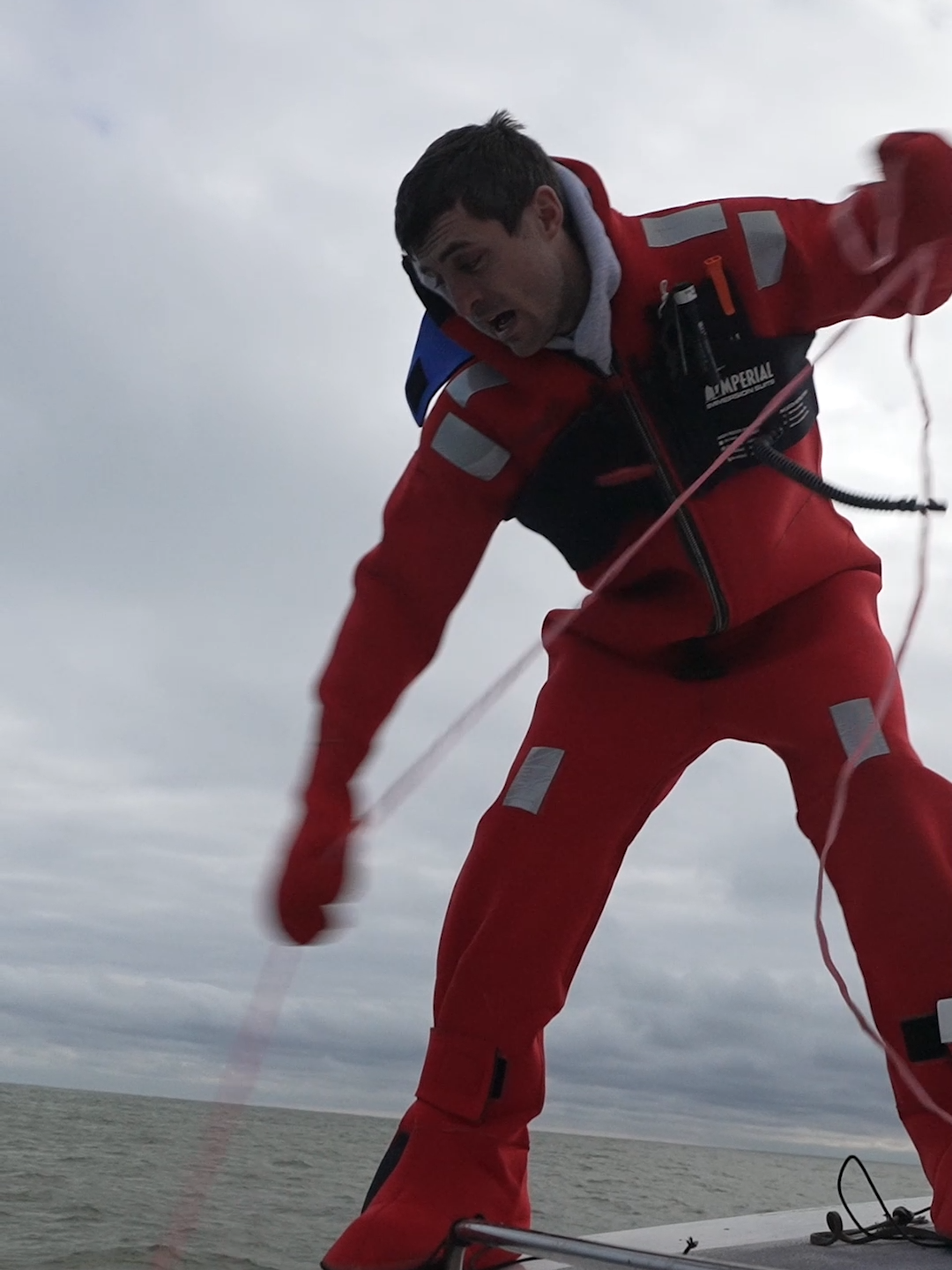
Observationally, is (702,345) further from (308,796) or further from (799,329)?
(308,796)

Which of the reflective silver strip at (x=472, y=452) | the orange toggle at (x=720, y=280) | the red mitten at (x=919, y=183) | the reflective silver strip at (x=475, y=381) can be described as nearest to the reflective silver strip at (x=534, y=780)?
the reflective silver strip at (x=472, y=452)

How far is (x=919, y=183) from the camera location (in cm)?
185

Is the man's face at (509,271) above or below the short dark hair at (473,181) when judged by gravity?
below

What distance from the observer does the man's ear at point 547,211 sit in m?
1.87

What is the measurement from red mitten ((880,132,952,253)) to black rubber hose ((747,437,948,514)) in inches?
14.1

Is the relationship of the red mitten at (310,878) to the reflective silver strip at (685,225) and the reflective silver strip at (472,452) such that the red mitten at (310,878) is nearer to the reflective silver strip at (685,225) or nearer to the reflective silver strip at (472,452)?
the reflective silver strip at (472,452)

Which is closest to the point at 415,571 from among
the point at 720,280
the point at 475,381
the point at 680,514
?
the point at 475,381

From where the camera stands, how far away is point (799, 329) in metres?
1.97

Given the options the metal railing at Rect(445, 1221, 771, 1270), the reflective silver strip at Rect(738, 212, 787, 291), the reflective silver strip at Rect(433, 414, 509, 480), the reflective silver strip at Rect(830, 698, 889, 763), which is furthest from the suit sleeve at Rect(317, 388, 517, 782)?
the metal railing at Rect(445, 1221, 771, 1270)

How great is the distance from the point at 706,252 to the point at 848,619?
0.64 meters

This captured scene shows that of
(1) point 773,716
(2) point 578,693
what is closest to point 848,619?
(1) point 773,716

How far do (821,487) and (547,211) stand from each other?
1.97 feet

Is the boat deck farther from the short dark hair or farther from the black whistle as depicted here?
the short dark hair

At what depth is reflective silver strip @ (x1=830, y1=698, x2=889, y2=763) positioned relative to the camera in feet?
6.29
